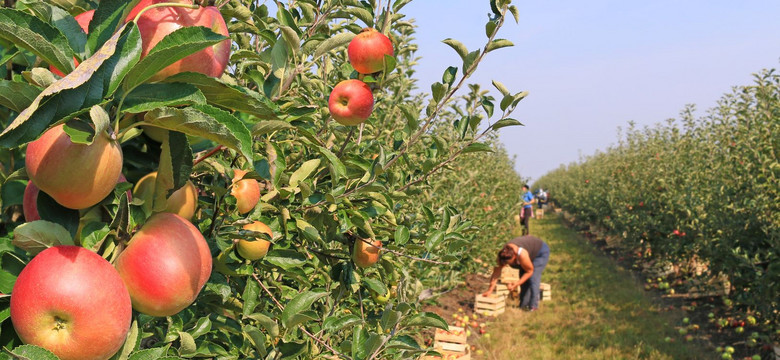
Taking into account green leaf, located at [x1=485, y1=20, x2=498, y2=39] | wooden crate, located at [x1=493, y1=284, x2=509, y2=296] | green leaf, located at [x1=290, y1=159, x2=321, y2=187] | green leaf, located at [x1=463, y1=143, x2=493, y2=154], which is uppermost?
green leaf, located at [x1=485, y1=20, x2=498, y2=39]

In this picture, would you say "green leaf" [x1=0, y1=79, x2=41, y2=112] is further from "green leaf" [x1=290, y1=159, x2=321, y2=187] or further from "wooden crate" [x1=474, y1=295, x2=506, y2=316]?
"wooden crate" [x1=474, y1=295, x2=506, y2=316]

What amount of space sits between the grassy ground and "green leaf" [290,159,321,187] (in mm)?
4976

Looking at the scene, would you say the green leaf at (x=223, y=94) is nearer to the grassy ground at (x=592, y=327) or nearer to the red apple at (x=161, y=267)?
the red apple at (x=161, y=267)

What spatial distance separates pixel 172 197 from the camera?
2.95 feet

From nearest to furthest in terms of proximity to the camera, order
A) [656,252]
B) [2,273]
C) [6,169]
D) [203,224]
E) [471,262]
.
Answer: [2,273]
[6,169]
[203,224]
[471,262]
[656,252]

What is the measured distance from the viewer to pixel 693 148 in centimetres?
945

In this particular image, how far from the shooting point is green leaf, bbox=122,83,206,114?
2.30 feet

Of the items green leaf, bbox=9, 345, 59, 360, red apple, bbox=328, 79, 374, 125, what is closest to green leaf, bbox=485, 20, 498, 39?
red apple, bbox=328, 79, 374, 125

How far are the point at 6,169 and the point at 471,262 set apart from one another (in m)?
8.91

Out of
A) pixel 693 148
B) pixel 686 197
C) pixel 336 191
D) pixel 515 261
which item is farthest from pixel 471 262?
pixel 336 191

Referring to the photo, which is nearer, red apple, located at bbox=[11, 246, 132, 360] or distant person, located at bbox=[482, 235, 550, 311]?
red apple, located at bbox=[11, 246, 132, 360]

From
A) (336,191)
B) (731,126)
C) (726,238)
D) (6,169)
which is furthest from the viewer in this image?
(731,126)

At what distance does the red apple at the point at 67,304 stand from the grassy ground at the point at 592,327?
5.71 meters

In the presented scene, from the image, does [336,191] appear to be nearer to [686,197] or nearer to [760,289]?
[760,289]
